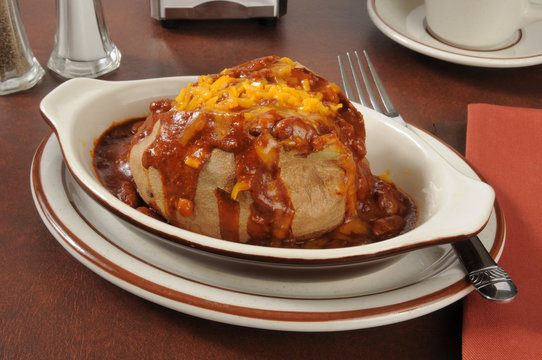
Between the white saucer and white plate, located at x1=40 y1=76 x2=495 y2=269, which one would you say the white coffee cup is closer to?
the white saucer

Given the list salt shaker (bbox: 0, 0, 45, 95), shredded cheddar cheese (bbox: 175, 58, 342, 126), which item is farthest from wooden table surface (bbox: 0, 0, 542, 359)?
shredded cheddar cheese (bbox: 175, 58, 342, 126)

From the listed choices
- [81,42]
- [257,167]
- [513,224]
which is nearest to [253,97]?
[257,167]

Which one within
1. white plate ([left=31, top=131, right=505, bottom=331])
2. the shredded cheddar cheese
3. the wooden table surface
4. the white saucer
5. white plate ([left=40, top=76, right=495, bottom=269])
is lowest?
the wooden table surface

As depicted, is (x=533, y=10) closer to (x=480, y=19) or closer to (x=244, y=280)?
(x=480, y=19)

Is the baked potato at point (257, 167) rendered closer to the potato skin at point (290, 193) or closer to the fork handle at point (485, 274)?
the potato skin at point (290, 193)

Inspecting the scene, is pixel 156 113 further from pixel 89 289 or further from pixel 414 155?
pixel 414 155

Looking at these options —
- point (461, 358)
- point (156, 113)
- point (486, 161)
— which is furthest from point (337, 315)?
point (486, 161)

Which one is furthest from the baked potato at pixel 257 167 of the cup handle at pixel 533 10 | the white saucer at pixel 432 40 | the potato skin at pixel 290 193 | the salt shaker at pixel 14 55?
the cup handle at pixel 533 10
